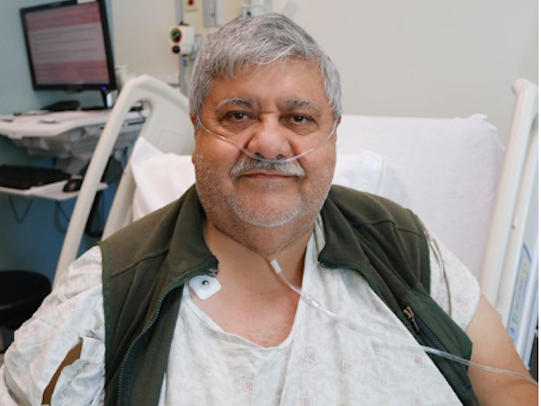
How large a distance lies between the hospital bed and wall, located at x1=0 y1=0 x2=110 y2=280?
4.11 feet

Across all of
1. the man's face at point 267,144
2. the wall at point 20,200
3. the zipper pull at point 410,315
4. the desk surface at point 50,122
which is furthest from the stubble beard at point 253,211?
the wall at point 20,200

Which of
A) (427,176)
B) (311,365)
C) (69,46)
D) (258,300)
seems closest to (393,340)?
(311,365)

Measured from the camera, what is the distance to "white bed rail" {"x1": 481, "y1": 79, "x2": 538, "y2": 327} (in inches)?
54.2

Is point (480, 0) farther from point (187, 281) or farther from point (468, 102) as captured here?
point (187, 281)

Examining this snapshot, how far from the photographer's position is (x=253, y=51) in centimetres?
101

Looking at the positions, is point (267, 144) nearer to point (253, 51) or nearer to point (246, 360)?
point (253, 51)

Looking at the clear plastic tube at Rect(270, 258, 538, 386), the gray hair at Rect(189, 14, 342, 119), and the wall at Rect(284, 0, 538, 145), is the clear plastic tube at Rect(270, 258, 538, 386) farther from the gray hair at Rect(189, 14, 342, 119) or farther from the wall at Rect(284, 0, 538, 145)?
the wall at Rect(284, 0, 538, 145)

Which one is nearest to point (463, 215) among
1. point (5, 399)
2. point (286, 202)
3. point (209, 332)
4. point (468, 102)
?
point (468, 102)

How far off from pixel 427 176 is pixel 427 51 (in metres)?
0.83

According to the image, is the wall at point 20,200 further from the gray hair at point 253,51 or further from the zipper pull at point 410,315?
the zipper pull at point 410,315

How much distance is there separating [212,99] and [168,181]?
2.53ft

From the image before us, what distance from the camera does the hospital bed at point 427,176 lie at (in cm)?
147

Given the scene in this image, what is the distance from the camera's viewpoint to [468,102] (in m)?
2.26

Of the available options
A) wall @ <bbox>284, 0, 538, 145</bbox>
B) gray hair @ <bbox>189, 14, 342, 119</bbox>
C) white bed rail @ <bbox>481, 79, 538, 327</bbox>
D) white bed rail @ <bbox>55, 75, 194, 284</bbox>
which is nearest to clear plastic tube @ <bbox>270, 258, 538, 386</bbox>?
white bed rail @ <bbox>481, 79, 538, 327</bbox>
